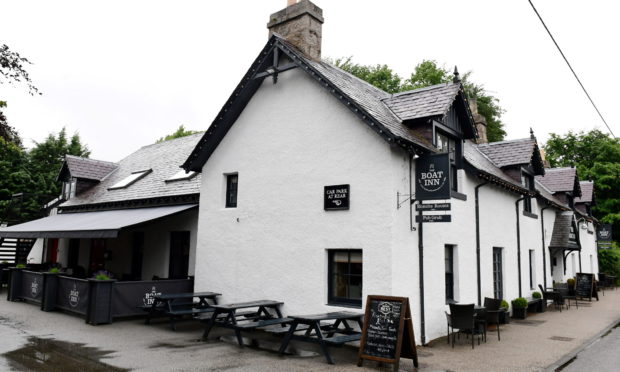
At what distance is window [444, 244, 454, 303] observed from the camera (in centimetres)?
1191

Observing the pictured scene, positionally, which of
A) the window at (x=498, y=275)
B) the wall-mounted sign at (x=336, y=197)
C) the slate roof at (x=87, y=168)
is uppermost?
the slate roof at (x=87, y=168)

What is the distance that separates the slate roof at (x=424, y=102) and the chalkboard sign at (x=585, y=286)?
47.3 feet

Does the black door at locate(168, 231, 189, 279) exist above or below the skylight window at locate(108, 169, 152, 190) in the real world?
below

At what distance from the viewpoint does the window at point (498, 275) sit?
14453mm

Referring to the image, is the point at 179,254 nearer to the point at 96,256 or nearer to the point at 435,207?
the point at 96,256

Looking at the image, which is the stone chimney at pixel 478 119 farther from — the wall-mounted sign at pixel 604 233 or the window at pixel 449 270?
the wall-mounted sign at pixel 604 233

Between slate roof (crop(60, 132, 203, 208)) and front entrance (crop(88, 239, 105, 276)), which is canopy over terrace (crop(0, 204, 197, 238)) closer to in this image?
slate roof (crop(60, 132, 203, 208))

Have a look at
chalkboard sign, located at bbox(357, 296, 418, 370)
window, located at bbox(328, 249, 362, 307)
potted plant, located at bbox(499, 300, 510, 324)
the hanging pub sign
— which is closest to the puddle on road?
chalkboard sign, located at bbox(357, 296, 418, 370)

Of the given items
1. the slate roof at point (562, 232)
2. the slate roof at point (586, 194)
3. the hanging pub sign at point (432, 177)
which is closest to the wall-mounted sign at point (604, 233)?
the slate roof at point (586, 194)

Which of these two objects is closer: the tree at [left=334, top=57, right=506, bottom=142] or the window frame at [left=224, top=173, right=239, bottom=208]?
the window frame at [left=224, top=173, right=239, bottom=208]

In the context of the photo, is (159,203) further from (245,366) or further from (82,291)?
(245,366)

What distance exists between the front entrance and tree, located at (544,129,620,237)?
105ft

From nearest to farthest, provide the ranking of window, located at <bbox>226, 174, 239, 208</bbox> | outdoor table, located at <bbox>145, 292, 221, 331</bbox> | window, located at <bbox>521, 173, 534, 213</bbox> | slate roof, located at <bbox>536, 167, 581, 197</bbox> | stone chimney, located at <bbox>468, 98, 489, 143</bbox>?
1. outdoor table, located at <bbox>145, 292, 221, 331</bbox>
2. window, located at <bbox>226, 174, 239, 208</bbox>
3. window, located at <bbox>521, 173, 534, 213</bbox>
4. stone chimney, located at <bbox>468, 98, 489, 143</bbox>
5. slate roof, located at <bbox>536, 167, 581, 197</bbox>

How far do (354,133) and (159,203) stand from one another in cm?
878
